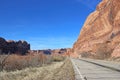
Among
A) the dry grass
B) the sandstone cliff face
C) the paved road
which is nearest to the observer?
the paved road

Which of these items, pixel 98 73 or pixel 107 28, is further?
pixel 107 28

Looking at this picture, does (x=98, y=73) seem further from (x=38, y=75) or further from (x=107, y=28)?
(x=107, y=28)

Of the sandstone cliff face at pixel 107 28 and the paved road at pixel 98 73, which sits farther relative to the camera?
the sandstone cliff face at pixel 107 28

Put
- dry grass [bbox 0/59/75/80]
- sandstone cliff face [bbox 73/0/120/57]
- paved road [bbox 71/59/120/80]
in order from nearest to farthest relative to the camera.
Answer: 1. paved road [bbox 71/59/120/80]
2. dry grass [bbox 0/59/75/80]
3. sandstone cliff face [bbox 73/0/120/57]

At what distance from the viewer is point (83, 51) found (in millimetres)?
120188

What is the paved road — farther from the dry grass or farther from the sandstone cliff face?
the sandstone cliff face

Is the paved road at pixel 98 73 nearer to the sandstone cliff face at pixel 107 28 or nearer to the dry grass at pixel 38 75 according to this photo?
the dry grass at pixel 38 75

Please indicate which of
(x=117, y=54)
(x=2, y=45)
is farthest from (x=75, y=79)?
(x=2, y=45)

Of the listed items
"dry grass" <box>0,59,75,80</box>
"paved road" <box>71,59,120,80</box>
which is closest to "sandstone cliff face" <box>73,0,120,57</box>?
"paved road" <box>71,59,120,80</box>

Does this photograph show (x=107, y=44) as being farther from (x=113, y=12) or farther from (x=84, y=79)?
(x=84, y=79)

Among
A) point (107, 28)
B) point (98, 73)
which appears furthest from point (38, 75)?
point (107, 28)

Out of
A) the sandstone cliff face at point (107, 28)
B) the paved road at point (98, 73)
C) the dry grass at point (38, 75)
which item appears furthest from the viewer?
the sandstone cliff face at point (107, 28)

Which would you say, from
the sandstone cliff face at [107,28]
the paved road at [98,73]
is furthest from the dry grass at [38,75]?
the sandstone cliff face at [107,28]

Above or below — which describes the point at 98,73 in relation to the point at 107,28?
below
